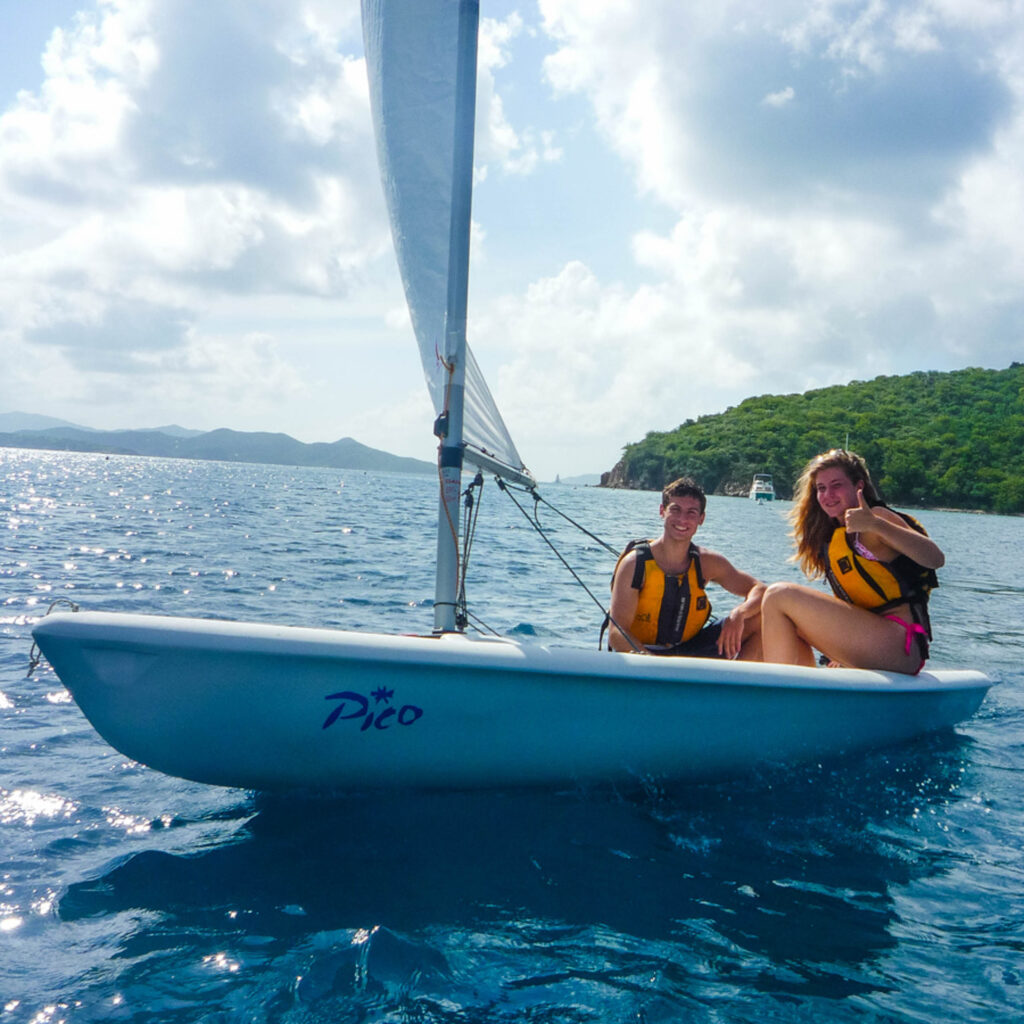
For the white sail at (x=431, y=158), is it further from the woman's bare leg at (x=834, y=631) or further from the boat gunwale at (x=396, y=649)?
the woman's bare leg at (x=834, y=631)

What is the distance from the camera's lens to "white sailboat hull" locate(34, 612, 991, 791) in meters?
2.66

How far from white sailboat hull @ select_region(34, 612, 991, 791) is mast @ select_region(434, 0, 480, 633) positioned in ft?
2.36

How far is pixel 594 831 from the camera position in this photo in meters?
3.07

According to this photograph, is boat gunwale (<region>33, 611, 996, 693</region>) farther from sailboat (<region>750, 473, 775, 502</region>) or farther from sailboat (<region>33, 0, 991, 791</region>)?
sailboat (<region>750, 473, 775, 502</region>)

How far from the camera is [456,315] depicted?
3779 mm

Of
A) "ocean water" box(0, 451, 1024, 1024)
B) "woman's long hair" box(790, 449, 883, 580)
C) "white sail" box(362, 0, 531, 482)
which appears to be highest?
"white sail" box(362, 0, 531, 482)

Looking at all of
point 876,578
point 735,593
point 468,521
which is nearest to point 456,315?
point 468,521

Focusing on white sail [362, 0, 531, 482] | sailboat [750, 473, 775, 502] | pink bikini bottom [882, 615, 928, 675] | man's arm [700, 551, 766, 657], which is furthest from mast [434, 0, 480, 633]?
sailboat [750, 473, 775, 502]

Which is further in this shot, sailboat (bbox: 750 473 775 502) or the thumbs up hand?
sailboat (bbox: 750 473 775 502)

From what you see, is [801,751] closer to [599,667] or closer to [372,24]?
[599,667]

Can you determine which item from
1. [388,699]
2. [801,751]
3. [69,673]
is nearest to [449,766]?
[388,699]

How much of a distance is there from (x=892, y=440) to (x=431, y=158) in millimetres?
71829

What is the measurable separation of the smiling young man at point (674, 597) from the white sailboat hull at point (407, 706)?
0.71 metres

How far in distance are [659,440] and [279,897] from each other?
9916cm
